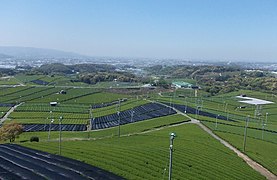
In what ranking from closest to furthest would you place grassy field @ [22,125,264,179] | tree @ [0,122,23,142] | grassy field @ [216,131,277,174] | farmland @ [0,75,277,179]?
grassy field @ [22,125,264,179] → farmland @ [0,75,277,179] → grassy field @ [216,131,277,174] → tree @ [0,122,23,142]

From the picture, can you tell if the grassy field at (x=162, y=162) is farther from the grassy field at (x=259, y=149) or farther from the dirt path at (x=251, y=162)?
the grassy field at (x=259, y=149)

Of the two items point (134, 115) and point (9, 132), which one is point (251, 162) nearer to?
point (9, 132)

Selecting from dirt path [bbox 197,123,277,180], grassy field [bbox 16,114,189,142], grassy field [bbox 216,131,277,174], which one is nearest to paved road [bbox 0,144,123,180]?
dirt path [bbox 197,123,277,180]

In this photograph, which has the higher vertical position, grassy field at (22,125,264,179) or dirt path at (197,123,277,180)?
grassy field at (22,125,264,179)

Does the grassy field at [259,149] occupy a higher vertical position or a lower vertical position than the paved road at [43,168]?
lower

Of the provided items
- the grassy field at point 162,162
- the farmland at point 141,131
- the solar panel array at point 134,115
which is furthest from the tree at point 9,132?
the solar panel array at point 134,115

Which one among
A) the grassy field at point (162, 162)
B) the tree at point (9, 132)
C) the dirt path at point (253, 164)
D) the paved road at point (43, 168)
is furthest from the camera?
the tree at point (9, 132)

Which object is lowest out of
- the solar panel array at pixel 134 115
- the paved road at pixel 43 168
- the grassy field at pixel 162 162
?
the solar panel array at pixel 134 115

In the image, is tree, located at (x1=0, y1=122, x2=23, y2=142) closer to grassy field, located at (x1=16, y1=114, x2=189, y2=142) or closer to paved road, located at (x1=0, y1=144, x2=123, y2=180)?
grassy field, located at (x1=16, y1=114, x2=189, y2=142)

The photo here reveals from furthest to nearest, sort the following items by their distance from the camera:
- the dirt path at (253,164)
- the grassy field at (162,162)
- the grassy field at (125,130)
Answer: the grassy field at (125,130)
the dirt path at (253,164)
the grassy field at (162,162)

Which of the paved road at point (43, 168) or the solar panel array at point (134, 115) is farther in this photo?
the solar panel array at point (134, 115)
